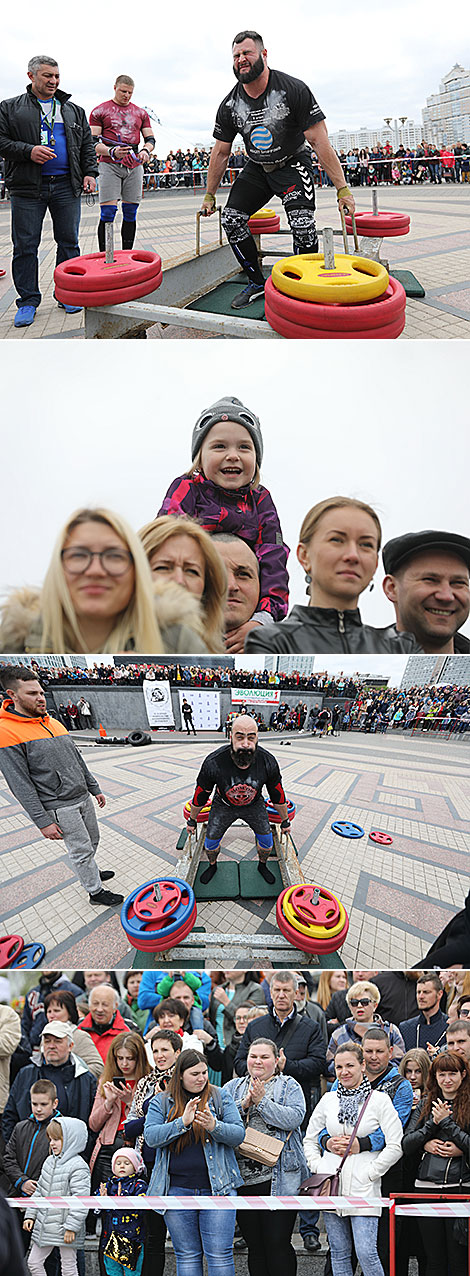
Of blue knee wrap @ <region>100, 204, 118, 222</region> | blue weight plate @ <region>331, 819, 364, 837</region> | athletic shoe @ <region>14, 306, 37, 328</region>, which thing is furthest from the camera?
blue weight plate @ <region>331, 819, 364, 837</region>

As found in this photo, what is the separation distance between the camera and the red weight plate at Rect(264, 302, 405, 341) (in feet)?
7.48

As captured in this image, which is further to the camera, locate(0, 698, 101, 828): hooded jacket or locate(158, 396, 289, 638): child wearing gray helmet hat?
locate(0, 698, 101, 828): hooded jacket

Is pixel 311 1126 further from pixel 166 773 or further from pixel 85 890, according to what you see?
pixel 166 773

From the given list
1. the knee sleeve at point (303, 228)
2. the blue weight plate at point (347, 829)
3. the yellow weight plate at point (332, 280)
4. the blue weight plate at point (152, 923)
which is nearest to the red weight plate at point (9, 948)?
the blue weight plate at point (152, 923)

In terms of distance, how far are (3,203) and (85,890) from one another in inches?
349

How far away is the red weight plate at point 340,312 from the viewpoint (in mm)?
2227

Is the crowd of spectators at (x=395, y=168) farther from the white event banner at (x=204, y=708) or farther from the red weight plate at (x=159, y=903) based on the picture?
the red weight plate at (x=159, y=903)

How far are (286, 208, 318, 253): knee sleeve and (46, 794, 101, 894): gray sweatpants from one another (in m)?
3.00

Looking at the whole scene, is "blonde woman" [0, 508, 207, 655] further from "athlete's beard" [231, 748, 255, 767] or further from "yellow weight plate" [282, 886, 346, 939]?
"yellow weight plate" [282, 886, 346, 939]

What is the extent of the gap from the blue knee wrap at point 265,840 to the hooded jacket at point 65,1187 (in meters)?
1.58

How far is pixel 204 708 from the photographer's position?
4.21 meters

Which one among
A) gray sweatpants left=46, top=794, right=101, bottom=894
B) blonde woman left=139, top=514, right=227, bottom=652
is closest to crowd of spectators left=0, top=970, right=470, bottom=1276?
gray sweatpants left=46, top=794, right=101, bottom=894

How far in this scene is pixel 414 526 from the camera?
2.49 meters

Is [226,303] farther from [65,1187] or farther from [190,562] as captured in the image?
[65,1187]
